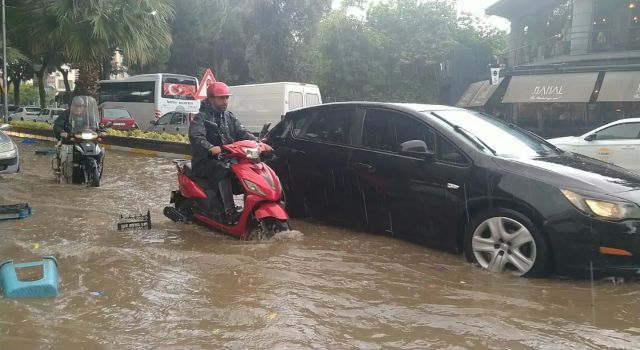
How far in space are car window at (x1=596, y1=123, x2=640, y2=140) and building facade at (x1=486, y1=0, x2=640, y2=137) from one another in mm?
11019

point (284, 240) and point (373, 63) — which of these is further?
point (373, 63)

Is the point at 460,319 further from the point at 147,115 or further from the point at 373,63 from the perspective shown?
the point at 373,63

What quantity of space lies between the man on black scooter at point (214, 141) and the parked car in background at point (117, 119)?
17.2 meters

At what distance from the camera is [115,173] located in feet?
37.8

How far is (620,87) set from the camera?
20594 mm

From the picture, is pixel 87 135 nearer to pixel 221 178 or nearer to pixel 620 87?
pixel 221 178

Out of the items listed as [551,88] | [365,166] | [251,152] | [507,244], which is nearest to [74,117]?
[251,152]

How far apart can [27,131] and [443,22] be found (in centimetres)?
2053

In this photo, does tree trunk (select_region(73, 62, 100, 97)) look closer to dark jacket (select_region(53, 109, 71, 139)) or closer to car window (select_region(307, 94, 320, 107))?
car window (select_region(307, 94, 320, 107))

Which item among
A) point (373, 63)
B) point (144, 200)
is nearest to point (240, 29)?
point (373, 63)

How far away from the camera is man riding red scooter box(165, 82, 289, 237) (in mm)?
5543

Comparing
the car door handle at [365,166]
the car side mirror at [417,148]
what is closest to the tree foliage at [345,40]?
the car door handle at [365,166]

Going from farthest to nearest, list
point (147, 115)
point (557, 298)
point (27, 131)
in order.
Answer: point (147, 115)
point (27, 131)
point (557, 298)

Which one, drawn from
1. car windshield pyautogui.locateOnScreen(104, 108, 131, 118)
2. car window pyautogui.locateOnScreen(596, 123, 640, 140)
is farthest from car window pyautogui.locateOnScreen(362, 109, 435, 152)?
car windshield pyautogui.locateOnScreen(104, 108, 131, 118)
